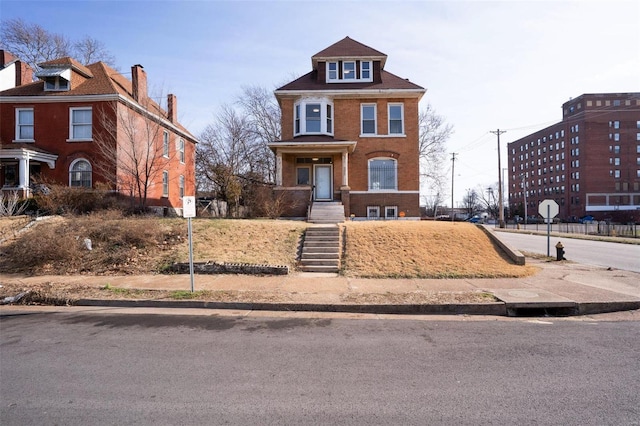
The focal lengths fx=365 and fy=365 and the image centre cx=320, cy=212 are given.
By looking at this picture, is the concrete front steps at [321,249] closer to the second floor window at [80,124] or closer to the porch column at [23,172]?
the second floor window at [80,124]

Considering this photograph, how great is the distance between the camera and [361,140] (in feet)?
74.5

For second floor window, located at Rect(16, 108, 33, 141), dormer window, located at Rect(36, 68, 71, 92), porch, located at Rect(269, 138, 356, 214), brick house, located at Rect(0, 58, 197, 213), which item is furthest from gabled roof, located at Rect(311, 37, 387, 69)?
second floor window, located at Rect(16, 108, 33, 141)

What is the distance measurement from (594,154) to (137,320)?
3877 inches

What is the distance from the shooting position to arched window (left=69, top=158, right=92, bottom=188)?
22.1m

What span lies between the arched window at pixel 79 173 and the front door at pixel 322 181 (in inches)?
540

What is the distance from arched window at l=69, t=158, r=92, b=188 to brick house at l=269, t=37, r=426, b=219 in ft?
37.7

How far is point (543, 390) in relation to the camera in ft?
13.1

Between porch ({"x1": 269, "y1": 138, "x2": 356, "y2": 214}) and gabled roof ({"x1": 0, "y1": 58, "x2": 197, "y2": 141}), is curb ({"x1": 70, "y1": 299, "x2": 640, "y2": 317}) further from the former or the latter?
gabled roof ({"x1": 0, "y1": 58, "x2": 197, "y2": 141})

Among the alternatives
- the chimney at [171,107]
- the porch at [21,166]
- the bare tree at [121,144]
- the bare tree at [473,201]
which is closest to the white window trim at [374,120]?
the bare tree at [121,144]

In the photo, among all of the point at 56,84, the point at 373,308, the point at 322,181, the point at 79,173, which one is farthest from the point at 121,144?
the point at 373,308

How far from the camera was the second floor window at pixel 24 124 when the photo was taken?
2269 cm

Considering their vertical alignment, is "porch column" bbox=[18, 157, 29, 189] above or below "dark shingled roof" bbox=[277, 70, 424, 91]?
below

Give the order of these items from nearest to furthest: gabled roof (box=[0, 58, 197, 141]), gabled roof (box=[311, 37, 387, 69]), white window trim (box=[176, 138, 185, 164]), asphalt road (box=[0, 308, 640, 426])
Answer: asphalt road (box=[0, 308, 640, 426])
gabled roof (box=[0, 58, 197, 141])
gabled roof (box=[311, 37, 387, 69])
white window trim (box=[176, 138, 185, 164])

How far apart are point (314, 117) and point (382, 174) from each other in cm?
549
